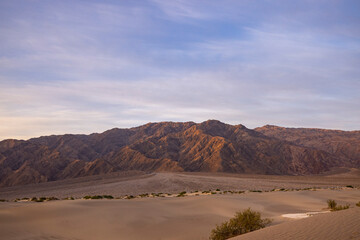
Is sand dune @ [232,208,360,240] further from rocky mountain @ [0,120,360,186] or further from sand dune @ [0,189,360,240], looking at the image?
rocky mountain @ [0,120,360,186]

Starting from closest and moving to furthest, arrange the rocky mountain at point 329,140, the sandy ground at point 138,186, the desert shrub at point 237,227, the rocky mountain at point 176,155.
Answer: the desert shrub at point 237,227 → the sandy ground at point 138,186 → the rocky mountain at point 176,155 → the rocky mountain at point 329,140

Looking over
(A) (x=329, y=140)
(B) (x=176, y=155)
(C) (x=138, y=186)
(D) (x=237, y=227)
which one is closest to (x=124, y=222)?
(D) (x=237, y=227)

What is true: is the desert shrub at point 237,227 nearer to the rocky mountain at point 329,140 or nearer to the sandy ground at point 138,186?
the sandy ground at point 138,186

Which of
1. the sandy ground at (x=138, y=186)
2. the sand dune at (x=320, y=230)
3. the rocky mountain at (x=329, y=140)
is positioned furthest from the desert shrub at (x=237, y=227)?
the rocky mountain at (x=329, y=140)

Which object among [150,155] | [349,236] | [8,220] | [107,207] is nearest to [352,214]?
[349,236]

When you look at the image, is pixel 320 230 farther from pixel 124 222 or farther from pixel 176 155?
pixel 176 155

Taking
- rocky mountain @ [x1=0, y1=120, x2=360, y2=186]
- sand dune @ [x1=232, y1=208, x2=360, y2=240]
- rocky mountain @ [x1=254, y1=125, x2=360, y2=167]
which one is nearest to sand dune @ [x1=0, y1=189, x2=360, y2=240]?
sand dune @ [x1=232, y1=208, x2=360, y2=240]

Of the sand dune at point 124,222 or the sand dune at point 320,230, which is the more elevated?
the sand dune at point 320,230

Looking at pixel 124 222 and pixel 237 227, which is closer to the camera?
pixel 237 227

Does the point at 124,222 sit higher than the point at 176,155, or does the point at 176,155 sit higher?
the point at 176,155
